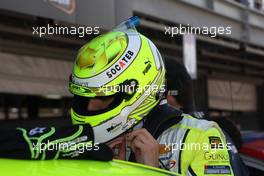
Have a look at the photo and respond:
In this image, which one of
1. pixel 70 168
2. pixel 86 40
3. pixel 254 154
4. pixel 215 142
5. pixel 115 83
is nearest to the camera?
pixel 70 168

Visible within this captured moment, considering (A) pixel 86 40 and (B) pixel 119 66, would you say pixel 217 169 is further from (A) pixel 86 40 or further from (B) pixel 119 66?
(A) pixel 86 40

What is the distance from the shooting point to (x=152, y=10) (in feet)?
20.1

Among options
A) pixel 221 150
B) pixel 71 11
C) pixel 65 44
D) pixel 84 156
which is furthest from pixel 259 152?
pixel 65 44

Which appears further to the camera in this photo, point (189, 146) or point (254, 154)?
point (254, 154)

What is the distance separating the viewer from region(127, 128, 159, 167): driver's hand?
80.4 inches

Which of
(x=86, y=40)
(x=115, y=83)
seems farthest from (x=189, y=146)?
(x=86, y=40)

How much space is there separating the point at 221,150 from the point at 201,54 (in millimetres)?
6634

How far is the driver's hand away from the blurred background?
6.79 feet

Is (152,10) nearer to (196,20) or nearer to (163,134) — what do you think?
(196,20)

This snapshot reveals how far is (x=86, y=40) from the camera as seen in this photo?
20.6ft

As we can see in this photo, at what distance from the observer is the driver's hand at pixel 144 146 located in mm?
2041

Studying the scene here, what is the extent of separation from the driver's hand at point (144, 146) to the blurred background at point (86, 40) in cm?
207

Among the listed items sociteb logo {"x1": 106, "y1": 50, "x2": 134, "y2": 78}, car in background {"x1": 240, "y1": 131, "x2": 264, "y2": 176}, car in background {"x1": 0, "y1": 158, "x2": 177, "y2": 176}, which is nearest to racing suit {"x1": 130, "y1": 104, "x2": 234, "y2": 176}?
sociteb logo {"x1": 106, "y1": 50, "x2": 134, "y2": 78}

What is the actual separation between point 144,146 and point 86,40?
4308 mm
